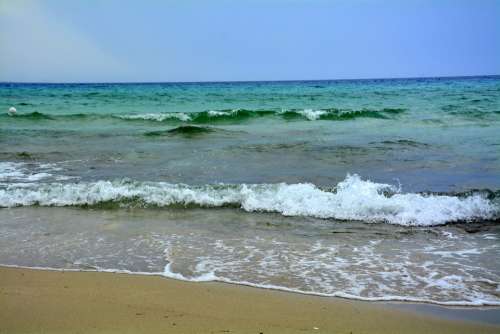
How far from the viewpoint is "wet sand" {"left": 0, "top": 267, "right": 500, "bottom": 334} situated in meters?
3.47

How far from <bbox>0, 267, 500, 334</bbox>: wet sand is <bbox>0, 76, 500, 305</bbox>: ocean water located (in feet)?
1.02

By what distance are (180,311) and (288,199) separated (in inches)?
150

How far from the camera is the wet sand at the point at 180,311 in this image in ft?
11.4

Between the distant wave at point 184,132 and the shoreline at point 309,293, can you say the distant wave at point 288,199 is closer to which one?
the shoreline at point 309,293

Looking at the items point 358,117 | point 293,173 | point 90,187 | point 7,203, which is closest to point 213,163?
point 293,173

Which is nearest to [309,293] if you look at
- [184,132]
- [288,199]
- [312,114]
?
[288,199]

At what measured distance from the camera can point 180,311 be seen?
377cm

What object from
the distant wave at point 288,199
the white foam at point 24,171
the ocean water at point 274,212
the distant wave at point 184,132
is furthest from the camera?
the distant wave at point 184,132

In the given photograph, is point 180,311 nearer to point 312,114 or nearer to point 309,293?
point 309,293

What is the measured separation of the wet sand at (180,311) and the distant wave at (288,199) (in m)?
2.91

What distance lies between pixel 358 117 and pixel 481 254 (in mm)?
16766

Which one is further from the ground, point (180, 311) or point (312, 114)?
point (312, 114)

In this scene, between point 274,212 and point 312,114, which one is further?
point 312,114

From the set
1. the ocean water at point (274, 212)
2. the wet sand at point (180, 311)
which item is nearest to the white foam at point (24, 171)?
the ocean water at point (274, 212)
